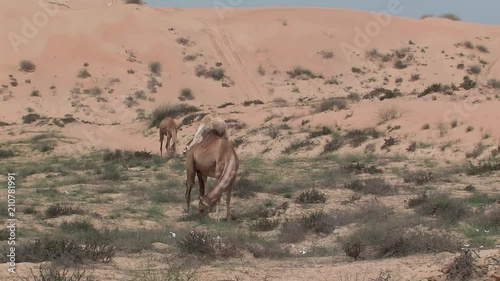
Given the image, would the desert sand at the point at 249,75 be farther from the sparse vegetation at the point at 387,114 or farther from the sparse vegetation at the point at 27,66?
the sparse vegetation at the point at 27,66

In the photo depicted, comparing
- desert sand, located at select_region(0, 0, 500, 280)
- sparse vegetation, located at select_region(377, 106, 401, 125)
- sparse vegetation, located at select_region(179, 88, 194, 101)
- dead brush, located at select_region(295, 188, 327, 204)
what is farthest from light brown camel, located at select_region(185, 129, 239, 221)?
sparse vegetation, located at select_region(179, 88, 194, 101)

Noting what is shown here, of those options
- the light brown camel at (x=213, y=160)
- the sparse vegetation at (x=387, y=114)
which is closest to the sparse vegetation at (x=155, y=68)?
the sparse vegetation at (x=387, y=114)

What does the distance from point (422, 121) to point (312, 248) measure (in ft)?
61.6

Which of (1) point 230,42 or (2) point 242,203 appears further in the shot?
(1) point 230,42

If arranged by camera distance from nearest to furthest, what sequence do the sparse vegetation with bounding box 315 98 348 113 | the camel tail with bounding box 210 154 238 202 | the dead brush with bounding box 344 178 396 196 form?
the camel tail with bounding box 210 154 238 202, the dead brush with bounding box 344 178 396 196, the sparse vegetation with bounding box 315 98 348 113

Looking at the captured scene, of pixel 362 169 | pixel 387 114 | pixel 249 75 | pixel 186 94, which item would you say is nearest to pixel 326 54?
pixel 249 75

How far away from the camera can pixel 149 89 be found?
178ft

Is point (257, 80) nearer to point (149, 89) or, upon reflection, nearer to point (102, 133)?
point (149, 89)

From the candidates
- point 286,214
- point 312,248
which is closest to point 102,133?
point 286,214

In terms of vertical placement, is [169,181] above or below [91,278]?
below

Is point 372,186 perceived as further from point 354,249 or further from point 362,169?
point 354,249

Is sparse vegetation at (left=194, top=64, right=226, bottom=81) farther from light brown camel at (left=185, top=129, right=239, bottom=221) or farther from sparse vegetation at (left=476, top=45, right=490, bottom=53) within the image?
light brown camel at (left=185, top=129, right=239, bottom=221)

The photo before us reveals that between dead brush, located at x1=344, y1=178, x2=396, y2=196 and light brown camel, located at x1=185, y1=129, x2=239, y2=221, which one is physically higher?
light brown camel, located at x1=185, y1=129, x2=239, y2=221

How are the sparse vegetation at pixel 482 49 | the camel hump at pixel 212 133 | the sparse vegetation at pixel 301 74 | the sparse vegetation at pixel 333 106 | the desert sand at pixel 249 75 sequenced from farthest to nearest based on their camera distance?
the sparse vegetation at pixel 482 49 < the sparse vegetation at pixel 301 74 < the sparse vegetation at pixel 333 106 < the desert sand at pixel 249 75 < the camel hump at pixel 212 133
